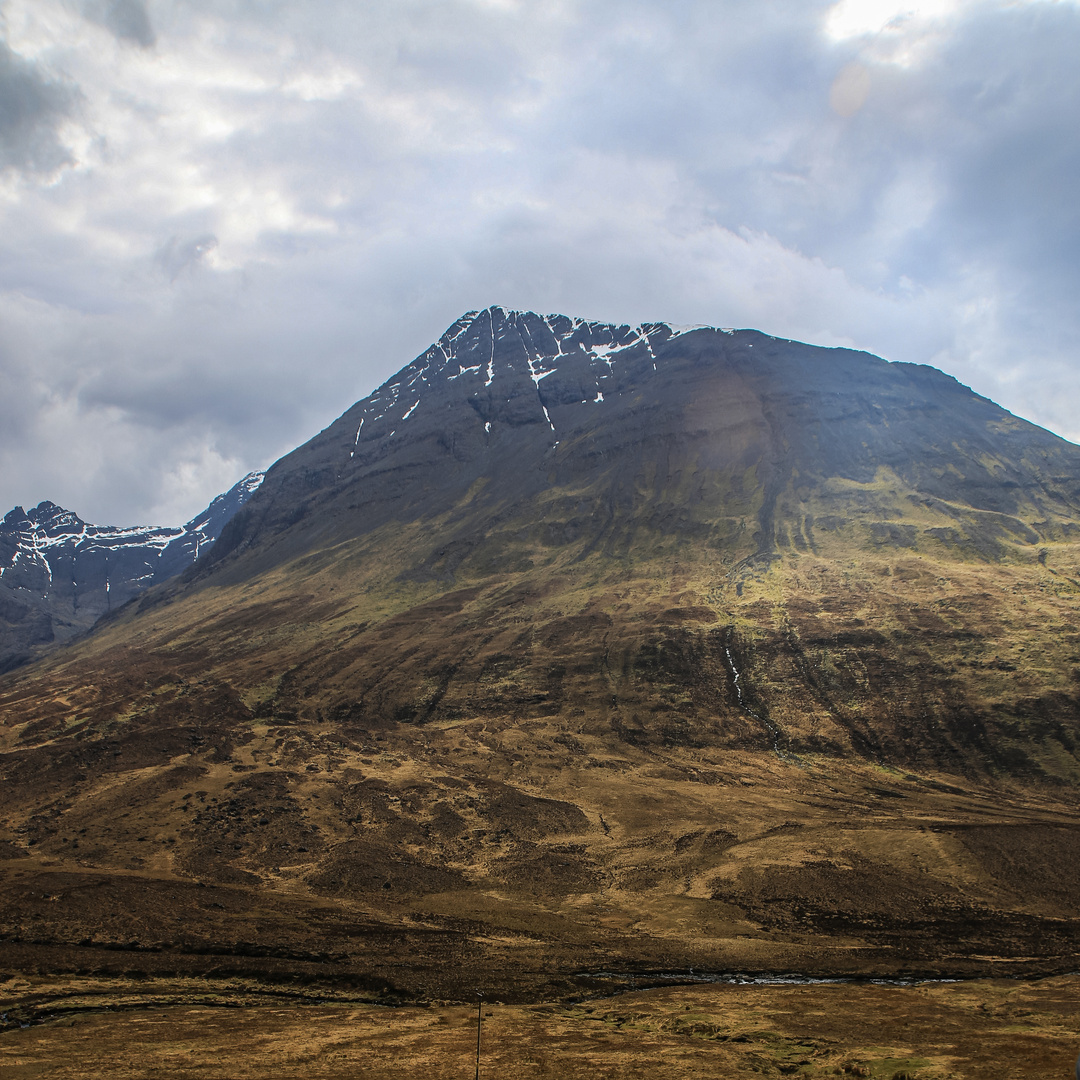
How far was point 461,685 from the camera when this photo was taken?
398 ft

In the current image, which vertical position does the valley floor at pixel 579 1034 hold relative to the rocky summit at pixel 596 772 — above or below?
below

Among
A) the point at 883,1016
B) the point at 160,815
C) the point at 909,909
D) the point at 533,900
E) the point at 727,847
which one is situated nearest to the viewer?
the point at 883,1016

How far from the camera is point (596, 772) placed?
89000mm

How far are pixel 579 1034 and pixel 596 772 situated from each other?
190ft

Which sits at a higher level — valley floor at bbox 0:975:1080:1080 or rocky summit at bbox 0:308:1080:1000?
rocky summit at bbox 0:308:1080:1000

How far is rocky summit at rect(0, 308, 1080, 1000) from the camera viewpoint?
45188 mm

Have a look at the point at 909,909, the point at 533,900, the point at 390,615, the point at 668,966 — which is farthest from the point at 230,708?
the point at 909,909

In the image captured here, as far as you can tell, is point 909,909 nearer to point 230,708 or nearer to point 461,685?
point 461,685

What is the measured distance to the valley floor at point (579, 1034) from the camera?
2758 centimetres

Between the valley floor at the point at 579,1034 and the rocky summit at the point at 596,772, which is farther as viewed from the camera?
the rocky summit at the point at 596,772

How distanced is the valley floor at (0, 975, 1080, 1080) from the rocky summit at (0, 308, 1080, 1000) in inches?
141

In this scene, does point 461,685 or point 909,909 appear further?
point 461,685

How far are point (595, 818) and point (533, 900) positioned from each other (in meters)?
20.5

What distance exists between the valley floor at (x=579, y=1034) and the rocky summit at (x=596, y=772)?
359cm
